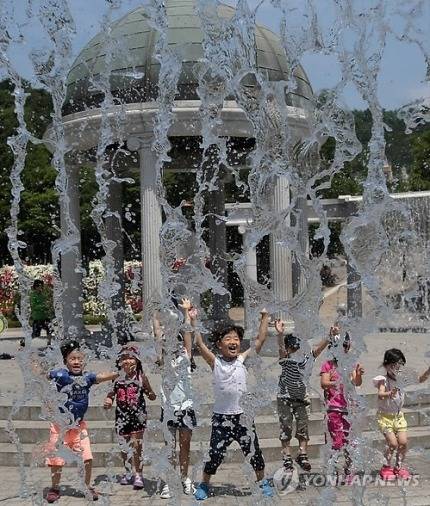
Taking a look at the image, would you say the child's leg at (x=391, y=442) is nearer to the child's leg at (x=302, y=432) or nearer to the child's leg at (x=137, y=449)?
the child's leg at (x=302, y=432)

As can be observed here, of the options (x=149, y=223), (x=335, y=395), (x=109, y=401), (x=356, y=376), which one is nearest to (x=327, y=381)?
(x=335, y=395)

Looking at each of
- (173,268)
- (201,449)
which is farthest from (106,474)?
(173,268)

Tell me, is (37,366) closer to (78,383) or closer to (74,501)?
(78,383)

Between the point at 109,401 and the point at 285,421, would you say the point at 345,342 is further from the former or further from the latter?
the point at 109,401

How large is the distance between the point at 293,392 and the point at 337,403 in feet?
1.21

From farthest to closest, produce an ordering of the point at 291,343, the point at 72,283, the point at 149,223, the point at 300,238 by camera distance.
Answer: the point at 72,283 → the point at 300,238 → the point at 149,223 → the point at 291,343

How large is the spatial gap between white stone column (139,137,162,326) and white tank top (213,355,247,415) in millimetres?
7003

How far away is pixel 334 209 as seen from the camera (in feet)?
64.1

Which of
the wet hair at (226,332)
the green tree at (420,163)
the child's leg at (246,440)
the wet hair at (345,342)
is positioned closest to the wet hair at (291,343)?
the wet hair at (345,342)

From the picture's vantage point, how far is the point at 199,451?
23.5ft

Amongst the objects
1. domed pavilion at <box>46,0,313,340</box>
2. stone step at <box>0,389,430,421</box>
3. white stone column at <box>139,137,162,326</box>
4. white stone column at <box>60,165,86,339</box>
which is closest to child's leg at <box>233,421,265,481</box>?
stone step at <box>0,389,430,421</box>

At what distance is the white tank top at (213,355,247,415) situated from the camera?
18.7 feet

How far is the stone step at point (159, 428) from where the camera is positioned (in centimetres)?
752

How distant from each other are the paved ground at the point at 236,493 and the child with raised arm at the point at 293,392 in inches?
12.8
